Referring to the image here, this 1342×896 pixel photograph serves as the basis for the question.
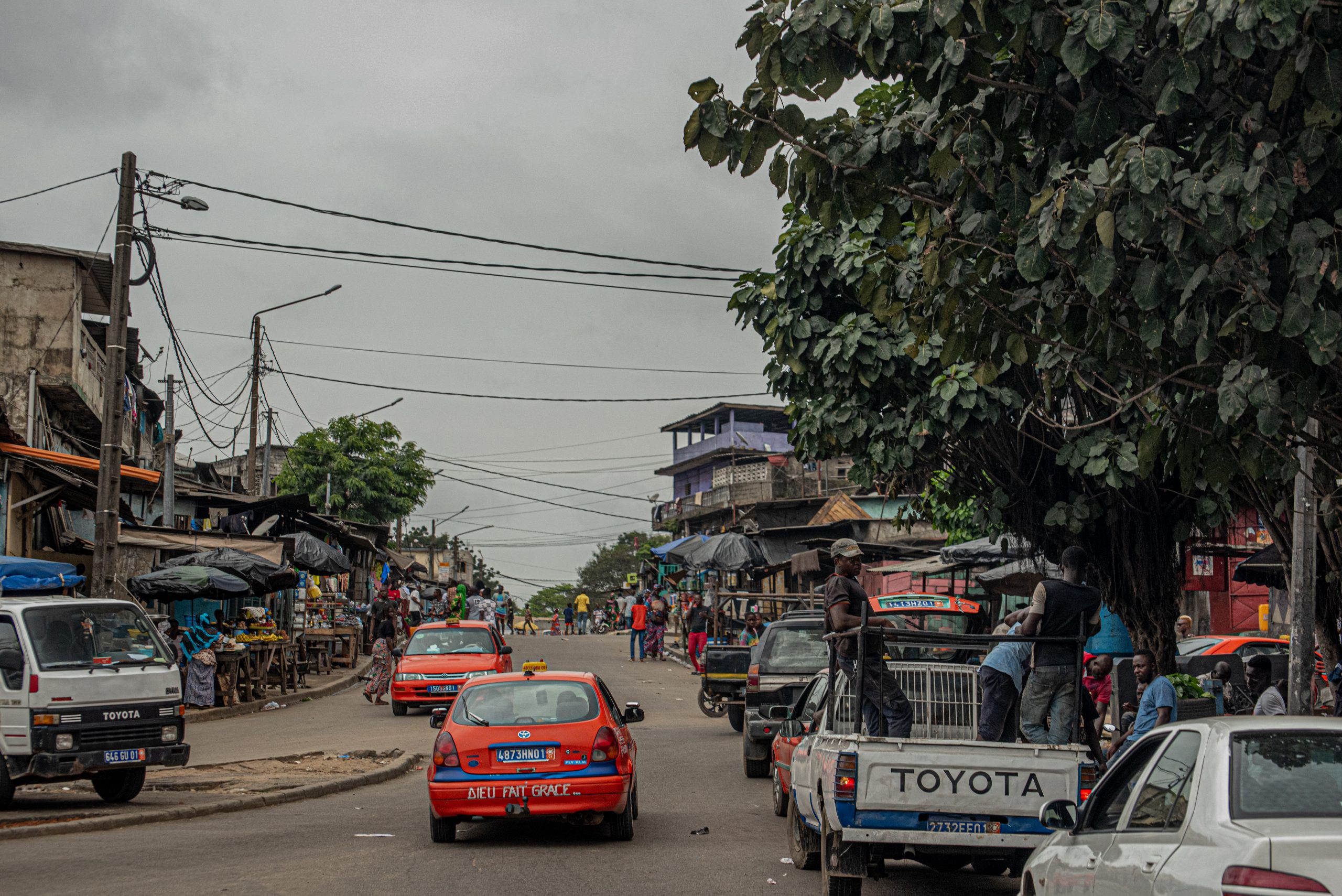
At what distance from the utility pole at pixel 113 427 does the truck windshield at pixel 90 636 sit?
11.6 feet

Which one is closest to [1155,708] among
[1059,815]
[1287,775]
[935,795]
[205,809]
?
[935,795]

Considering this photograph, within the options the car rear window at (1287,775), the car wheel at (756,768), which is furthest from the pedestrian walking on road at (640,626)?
the car rear window at (1287,775)

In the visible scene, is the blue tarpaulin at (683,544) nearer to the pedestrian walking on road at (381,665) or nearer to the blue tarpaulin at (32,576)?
the pedestrian walking on road at (381,665)

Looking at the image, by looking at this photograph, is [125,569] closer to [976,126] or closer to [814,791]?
[814,791]

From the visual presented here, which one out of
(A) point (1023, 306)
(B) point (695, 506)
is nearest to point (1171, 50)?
(A) point (1023, 306)

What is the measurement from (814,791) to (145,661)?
8096 mm

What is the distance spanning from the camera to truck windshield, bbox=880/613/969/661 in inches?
404

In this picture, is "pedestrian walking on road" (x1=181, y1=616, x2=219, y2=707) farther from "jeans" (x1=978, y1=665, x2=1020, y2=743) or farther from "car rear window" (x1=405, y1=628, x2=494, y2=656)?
"jeans" (x1=978, y1=665, x2=1020, y2=743)

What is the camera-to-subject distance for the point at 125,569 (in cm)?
2562

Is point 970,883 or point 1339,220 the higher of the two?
point 1339,220

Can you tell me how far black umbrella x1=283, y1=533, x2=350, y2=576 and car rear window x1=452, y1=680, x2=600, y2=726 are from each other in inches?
710

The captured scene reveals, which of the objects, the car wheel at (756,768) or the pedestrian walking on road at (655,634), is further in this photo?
the pedestrian walking on road at (655,634)

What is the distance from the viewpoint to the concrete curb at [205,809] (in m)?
11.2

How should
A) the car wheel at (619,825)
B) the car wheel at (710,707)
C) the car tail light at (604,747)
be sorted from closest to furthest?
the car tail light at (604,747) → the car wheel at (619,825) → the car wheel at (710,707)
